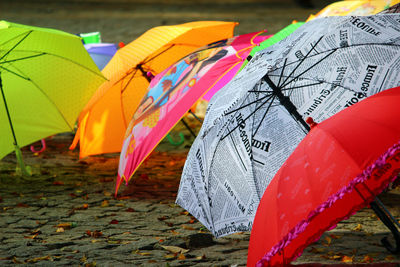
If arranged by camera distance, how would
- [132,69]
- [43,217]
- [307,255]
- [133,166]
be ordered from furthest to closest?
[132,69]
[43,217]
[133,166]
[307,255]

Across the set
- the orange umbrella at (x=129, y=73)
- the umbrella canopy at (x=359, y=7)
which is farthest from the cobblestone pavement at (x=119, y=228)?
the umbrella canopy at (x=359, y=7)

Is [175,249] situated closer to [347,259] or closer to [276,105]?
[347,259]

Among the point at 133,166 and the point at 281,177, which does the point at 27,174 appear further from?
the point at 281,177

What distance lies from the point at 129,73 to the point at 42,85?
0.86 metres

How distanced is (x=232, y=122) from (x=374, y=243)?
1.51 m

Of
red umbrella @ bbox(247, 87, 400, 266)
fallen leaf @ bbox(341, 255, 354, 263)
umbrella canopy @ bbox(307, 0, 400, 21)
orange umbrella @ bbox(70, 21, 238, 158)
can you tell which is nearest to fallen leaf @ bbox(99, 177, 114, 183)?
orange umbrella @ bbox(70, 21, 238, 158)

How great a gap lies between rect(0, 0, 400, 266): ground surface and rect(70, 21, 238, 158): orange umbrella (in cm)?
43

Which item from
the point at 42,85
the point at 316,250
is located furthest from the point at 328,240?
the point at 42,85

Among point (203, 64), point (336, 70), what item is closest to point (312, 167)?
point (336, 70)

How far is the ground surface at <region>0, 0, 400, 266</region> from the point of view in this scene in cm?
439

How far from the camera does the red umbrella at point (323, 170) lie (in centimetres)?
269

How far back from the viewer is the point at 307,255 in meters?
4.33

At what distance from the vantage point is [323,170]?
2.81 metres

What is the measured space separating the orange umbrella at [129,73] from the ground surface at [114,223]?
0.43 m
